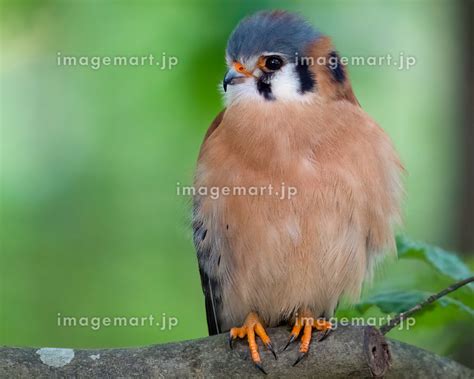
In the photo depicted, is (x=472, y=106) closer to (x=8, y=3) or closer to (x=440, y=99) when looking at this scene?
(x=440, y=99)

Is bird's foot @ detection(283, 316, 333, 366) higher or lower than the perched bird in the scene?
lower

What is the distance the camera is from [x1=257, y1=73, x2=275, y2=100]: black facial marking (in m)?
4.00

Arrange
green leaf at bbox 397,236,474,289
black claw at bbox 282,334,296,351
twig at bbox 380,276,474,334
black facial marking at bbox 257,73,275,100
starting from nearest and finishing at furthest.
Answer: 1. twig at bbox 380,276,474,334
2. green leaf at bbox 397,236,474,289
3. black claw at bbox 282,334,296,351
4. black facial marking at bbox 257,73,275,100

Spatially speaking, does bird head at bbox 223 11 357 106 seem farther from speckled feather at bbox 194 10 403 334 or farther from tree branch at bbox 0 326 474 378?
tree branch at bbox 0 326 474 378

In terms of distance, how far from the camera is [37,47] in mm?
6637

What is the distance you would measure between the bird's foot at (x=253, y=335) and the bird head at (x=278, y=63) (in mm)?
1042

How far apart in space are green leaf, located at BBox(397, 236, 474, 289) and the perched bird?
1.85ft

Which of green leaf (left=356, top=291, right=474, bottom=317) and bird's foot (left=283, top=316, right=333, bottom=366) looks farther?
bird's foot (left=283, top=316, right=333, bottom=366)

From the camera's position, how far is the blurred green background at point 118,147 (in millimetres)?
6250

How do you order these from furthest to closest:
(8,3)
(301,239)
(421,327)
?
(8,3), (301,239), (421,327)

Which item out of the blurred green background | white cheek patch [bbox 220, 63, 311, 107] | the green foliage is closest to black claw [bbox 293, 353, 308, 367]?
the green foliage

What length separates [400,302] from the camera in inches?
128

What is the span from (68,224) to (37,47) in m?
1.38

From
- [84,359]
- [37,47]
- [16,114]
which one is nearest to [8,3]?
[37,47]
